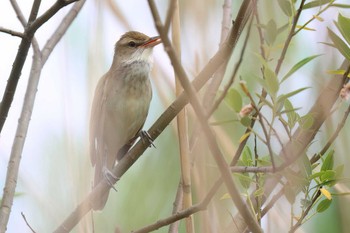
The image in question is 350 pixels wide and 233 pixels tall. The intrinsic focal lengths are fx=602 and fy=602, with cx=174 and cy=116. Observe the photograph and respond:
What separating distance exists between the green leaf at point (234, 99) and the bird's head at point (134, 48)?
2482mm

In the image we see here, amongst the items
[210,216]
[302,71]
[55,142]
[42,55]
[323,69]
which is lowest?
[210,216]

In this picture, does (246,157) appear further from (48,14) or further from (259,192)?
(48,14)

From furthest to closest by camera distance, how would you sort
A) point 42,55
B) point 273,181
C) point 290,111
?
point 42,55 < point 273,181 < point 290,111

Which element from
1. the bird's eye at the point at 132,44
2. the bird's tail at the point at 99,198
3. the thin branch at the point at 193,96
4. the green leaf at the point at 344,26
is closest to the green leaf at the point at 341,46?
the green leaf at the point at 344,26

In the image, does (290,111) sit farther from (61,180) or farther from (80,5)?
(80,5)

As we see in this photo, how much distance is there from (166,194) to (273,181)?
105 cm

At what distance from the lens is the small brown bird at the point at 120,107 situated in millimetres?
3971

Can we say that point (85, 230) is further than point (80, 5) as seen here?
No

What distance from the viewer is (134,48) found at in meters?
4.30

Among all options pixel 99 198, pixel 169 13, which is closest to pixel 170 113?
pixel 99 198

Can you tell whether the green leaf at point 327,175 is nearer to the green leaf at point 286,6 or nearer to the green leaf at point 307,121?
the green leaf at point 307,121

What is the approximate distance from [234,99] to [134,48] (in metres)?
2.79

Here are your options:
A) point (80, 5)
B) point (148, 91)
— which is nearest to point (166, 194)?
point (80, 5)

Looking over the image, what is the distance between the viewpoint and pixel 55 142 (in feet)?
9.32
